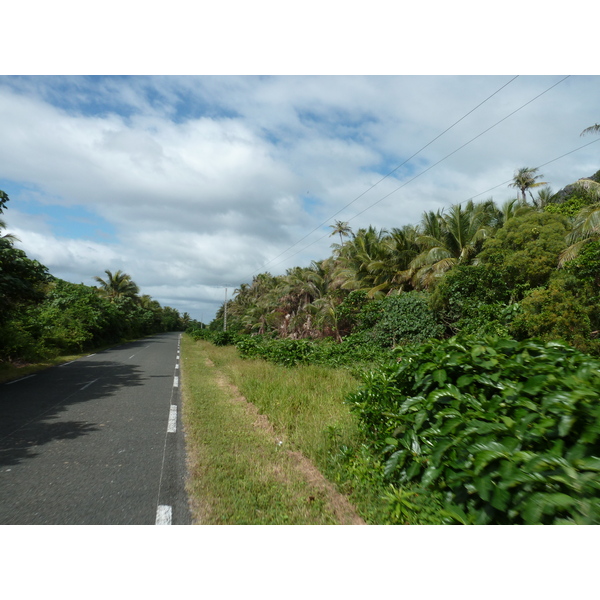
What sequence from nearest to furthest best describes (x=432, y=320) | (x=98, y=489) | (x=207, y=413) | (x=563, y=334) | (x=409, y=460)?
(x=409, y=460), (x=98, y=489), (x=207, y=413), (x=563, y=334), (x=432, y=320)

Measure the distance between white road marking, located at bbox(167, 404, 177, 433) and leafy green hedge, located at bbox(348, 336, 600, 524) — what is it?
3631 millimetres

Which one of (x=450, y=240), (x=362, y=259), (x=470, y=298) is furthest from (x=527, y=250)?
(x=362, y=259)

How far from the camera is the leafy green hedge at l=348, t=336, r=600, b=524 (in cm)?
207

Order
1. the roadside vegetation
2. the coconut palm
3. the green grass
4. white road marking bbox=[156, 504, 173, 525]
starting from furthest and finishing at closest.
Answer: the coconut palm → the green grass → white road marking bbox=[156, 504, 173, 525] → the roadside vegetation

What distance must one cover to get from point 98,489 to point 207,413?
3313 millimetres

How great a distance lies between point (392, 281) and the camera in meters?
21.0

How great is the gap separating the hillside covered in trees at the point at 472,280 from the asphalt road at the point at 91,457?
1007 centimetres

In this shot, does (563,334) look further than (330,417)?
Yes

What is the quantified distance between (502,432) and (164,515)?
2904mm

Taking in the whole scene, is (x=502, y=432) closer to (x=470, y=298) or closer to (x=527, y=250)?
(x=470, y=298)

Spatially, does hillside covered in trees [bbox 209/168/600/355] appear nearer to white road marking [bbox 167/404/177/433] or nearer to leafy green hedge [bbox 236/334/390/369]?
leafy green hedge [bbox 236/334/390/369]

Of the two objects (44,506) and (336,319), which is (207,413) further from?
(336,319)

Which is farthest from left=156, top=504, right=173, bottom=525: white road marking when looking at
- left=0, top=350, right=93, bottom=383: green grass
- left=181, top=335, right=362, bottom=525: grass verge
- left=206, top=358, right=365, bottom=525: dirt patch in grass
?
left=0, top=350, right=93, bottom=383: green grass

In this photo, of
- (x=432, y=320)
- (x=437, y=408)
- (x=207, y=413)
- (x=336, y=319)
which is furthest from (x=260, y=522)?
(x=336, y=319)
